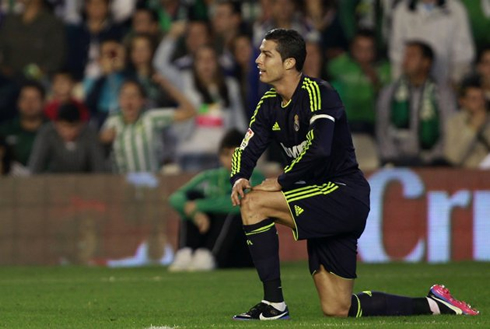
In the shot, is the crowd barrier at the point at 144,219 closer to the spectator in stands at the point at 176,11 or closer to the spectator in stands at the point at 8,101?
the spectator in stands at the point at 8,101

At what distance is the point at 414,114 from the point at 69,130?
13.3 ft

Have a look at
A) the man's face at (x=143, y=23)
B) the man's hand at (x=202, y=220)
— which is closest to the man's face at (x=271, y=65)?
the man's hand at (x=202, y=220)

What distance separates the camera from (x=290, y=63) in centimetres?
749

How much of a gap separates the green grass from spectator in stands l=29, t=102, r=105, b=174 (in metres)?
1.39

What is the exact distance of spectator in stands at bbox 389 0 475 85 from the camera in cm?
1509

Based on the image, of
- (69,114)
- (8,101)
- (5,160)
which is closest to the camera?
(69,114)

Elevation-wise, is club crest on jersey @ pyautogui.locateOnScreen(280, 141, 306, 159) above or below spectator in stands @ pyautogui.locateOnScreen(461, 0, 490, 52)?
below

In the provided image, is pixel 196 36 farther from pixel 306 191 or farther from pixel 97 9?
pixel 306 191

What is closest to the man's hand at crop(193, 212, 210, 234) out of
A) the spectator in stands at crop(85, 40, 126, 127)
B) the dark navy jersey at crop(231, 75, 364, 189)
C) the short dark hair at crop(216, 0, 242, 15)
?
the spectator in stands at crop(85, 40, 126, 127)

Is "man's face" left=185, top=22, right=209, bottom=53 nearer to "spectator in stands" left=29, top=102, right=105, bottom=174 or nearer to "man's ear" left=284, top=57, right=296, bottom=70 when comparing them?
"spectator in stands" left=29, top=102, right=105, bottom=174

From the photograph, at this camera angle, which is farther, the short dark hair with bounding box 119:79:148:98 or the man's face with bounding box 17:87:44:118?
the man's face with bounding box 17:87:44:118

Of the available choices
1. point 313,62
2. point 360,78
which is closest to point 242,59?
point 313,62

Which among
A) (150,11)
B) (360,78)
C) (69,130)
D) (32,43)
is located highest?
(150,11)

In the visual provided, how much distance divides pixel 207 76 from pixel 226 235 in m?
2.49
